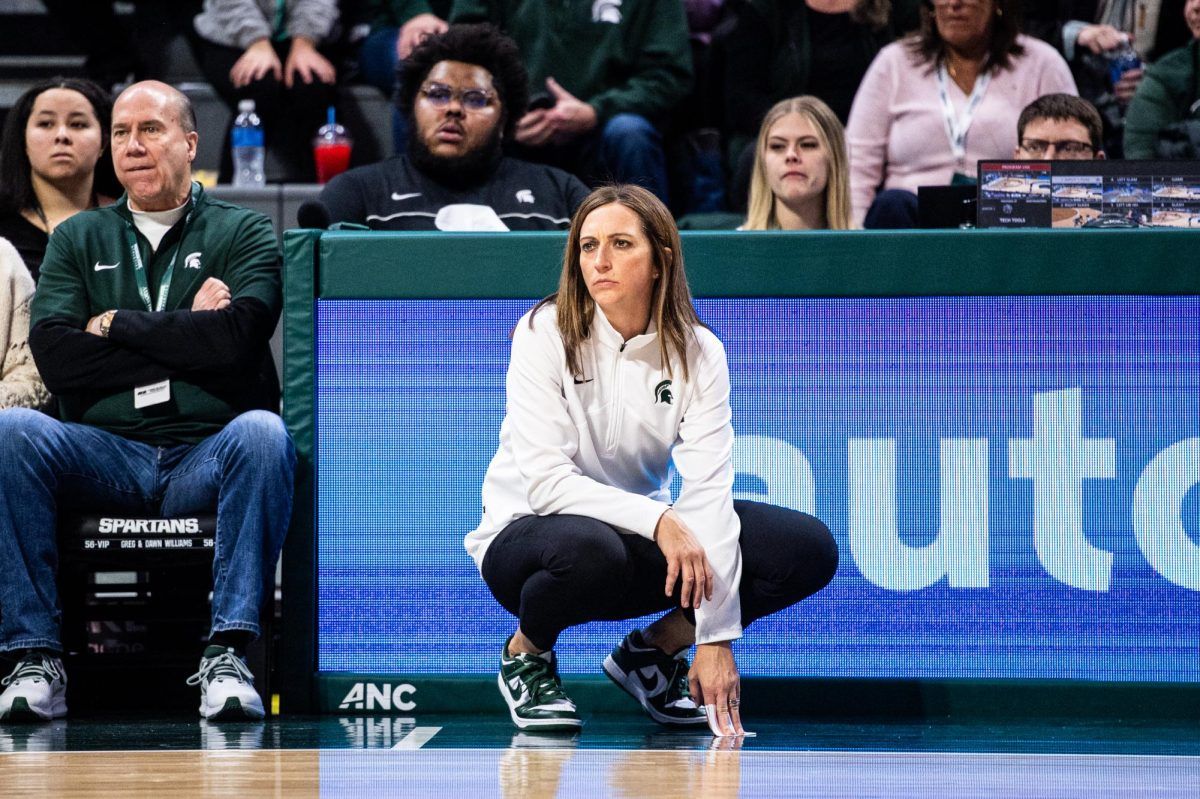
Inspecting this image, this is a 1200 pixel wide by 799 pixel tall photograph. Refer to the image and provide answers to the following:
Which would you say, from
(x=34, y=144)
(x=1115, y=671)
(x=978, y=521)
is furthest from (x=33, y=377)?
(x=1115, y=671)

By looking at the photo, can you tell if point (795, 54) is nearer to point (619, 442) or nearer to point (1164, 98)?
point (1164, 98)

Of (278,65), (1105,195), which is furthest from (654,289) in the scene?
(278,65)

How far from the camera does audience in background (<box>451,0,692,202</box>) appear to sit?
231 inches

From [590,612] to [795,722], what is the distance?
57 centimetres

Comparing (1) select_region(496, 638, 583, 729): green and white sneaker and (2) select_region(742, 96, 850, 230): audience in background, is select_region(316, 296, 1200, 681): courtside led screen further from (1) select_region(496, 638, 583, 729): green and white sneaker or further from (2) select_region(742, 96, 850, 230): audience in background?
(2) select_region(742, 96, 850, 230): audience in background

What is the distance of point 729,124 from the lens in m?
6.07

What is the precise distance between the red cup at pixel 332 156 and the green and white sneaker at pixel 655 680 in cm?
311

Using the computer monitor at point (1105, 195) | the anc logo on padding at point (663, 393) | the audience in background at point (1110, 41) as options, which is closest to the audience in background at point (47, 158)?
the anc logo on padding at point (663, 393)

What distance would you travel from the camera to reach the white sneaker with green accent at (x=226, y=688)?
134 inches

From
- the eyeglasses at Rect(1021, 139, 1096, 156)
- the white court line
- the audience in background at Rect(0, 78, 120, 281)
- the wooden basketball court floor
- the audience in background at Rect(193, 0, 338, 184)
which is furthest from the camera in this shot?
the audience in background at Rect(193, 0, 338, 184)

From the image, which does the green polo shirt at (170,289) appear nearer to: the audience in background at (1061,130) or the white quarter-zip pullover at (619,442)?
the white quarter-zip pullover at (619,442)

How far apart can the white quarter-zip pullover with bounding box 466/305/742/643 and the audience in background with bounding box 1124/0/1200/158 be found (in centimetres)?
285

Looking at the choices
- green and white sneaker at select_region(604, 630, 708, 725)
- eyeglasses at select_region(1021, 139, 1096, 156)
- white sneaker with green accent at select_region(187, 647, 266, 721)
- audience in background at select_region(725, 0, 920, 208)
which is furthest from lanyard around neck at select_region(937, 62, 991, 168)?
white sneaker with green accent at select_region(187, 647, 266, 721)

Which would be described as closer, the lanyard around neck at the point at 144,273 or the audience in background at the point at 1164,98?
the lanyard around neck at the point at 144,273
